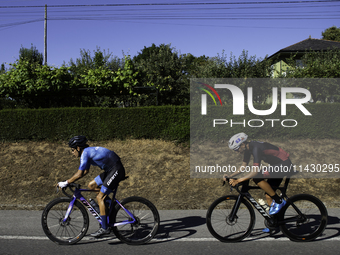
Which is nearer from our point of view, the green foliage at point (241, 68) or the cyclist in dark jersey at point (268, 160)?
the cyclist in dark jersey at point (268, 160)

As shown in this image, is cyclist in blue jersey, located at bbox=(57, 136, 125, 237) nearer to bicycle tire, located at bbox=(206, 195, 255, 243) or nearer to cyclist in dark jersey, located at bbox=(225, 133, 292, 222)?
bicycle tire, located at bbox=(206, 195, 255, 243)

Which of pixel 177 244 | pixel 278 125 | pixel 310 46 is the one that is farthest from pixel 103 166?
pixel 310 46

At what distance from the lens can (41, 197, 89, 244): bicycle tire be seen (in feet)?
15.7

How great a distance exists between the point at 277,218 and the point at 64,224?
3451mm

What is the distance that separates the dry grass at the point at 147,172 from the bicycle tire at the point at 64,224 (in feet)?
9.06

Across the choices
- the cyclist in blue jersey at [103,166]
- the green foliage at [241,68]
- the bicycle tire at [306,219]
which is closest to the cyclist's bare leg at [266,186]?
the bicycle tire at [306,219]

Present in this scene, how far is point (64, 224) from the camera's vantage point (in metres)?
4.85

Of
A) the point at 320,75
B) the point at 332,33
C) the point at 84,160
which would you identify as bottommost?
the point at 84,160

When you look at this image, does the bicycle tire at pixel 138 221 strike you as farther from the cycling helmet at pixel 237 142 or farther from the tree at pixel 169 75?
the tree at pixel 169 75

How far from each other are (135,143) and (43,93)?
5.72m

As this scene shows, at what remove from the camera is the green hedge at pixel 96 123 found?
12250mm

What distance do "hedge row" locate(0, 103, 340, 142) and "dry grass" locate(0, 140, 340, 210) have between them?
1.33 feet

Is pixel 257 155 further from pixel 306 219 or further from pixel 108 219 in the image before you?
pixel 108 219

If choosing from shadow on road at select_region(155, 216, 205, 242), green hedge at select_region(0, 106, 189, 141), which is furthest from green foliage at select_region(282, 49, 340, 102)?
shadow on road at select_region(155, 216, 205, 242)
